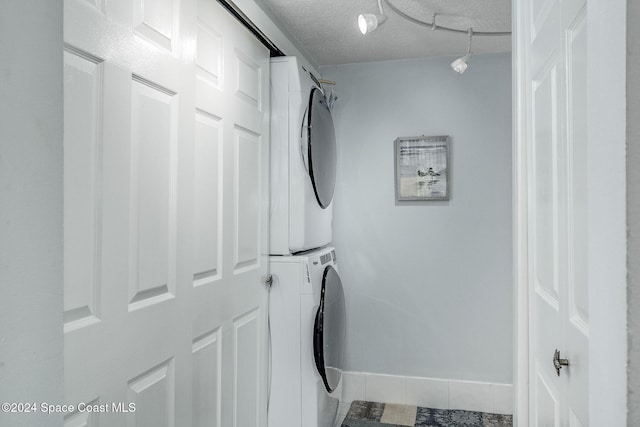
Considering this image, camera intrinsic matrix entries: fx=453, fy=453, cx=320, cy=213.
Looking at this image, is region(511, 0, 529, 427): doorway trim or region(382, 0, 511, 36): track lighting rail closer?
region(511, 0, 529, 427): doorway trim

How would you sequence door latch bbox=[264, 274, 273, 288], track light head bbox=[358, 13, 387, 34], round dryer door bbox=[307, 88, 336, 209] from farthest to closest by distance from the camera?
round dryer door bbox=[307, 88, 336, 209], door latch bbox=[264, 274, 273, 288], track light head bbox=[358, 13, 387, 34]

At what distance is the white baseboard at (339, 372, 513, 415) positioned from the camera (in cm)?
295

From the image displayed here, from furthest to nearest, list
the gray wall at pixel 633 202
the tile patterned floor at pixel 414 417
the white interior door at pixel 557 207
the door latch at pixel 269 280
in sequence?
1. the tile patterned floor at pixel 414 417
2. the door latch at pixel 269 280
3. the white interior door at pixel 557 207
4. the gray wall at pixel 633 202

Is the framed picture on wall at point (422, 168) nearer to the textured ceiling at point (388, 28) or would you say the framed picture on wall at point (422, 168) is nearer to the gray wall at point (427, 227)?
the gray wall at point (427, 227)

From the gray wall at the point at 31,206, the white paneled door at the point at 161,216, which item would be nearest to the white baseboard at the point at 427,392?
the white paneled door at the point at 161,216

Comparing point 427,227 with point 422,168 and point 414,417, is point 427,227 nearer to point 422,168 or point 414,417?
point 422,168

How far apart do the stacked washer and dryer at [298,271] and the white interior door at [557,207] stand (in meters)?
1.16

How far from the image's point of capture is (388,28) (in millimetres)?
2564

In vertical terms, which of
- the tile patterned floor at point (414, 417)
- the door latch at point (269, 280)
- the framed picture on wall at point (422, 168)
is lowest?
the tile patterned floor at point (414, 417)

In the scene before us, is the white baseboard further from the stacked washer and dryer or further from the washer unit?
the washer unit

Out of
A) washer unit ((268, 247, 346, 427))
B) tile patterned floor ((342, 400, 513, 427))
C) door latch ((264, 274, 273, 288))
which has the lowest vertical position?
tile patterned floor ((342, 400, 513, 427))

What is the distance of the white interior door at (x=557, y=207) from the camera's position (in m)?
0.88

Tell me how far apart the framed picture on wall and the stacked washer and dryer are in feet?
2.36

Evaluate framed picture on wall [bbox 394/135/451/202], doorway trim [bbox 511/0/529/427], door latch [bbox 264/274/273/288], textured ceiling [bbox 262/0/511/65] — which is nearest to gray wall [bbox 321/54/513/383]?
framed picture on wall [bbox 394/135/451/202]
